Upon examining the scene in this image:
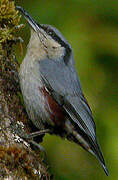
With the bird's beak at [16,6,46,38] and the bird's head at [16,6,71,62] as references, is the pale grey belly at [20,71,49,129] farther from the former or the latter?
the bird's beak at [16,6,46,38]

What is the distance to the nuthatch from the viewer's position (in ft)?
10.0

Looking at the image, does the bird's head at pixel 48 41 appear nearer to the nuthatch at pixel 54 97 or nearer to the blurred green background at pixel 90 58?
the nuthatch at pixel 54 97

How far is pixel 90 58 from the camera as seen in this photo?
380 centimetres

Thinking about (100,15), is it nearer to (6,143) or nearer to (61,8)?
(61,8)

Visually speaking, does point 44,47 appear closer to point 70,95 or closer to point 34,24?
point 34,24

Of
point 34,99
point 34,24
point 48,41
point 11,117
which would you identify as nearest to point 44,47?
point 48,41

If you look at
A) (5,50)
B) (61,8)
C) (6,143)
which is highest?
(61,8)

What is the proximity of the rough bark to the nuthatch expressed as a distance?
0.37ft

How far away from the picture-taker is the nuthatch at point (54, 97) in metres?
3.05

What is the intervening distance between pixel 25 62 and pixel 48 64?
0.21 metres

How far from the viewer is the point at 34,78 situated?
10.1 ft

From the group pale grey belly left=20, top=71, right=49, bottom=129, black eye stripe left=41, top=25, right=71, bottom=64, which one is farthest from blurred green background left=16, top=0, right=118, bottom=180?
pale grey belly left=20, top=71, right=49, bottom=129

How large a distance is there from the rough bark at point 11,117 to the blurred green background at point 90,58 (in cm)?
67

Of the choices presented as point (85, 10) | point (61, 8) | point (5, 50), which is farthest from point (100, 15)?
point (5, 50)
